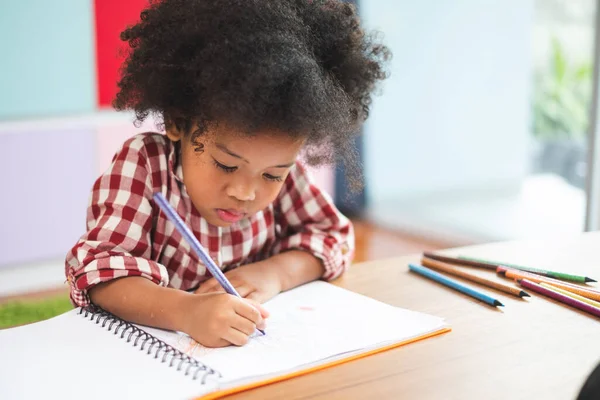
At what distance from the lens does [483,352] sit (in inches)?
33.3

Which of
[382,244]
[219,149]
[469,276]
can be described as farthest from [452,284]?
[382,244]

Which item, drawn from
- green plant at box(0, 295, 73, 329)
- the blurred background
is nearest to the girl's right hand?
green plant at box(0, 295, 73, 329)

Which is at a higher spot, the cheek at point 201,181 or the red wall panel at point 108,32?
the red wall panel at point 108,32

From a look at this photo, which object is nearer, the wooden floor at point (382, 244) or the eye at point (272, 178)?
the eye at point (272, 178)

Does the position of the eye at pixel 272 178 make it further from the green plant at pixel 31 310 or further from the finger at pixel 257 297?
the green plant at pixel 31 310

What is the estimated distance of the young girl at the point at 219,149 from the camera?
927 millimetres

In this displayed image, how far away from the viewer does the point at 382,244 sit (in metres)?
3.35

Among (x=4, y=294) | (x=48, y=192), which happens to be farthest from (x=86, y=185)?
(x=4, y=294)

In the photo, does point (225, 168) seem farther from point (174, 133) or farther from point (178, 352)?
point (178, 352)

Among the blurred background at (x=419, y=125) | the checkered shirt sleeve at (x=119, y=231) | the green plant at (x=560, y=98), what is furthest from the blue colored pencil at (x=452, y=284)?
the green plant at (x=560, y=98)

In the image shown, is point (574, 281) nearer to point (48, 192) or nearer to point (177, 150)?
point (177, 150)

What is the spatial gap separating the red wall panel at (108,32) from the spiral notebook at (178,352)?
1985mm

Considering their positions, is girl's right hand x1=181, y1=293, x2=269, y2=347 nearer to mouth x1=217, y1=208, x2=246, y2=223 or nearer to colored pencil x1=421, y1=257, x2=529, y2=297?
mouth x1=217, y1=208, x2=246, y2=223

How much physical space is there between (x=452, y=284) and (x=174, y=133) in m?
0.42
